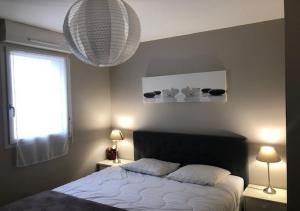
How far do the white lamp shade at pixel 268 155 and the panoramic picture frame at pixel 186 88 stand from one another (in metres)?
0.74

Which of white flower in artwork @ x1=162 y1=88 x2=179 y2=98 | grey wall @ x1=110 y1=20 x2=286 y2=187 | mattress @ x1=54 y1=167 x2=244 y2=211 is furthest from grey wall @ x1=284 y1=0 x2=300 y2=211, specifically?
white flower in artwork @ x1=162 y1=88 x2=179 y2=98

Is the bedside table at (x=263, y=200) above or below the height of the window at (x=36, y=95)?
below

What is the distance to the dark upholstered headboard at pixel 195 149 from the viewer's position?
2896 mm

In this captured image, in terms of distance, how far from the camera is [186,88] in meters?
3.31

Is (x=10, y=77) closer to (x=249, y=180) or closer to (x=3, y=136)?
(x=3, y=136)

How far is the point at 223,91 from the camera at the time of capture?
304 cm

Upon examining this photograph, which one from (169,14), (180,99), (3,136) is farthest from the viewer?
(180,99)

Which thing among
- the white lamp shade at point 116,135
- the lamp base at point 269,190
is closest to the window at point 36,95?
the white lamp shade at point 116,135

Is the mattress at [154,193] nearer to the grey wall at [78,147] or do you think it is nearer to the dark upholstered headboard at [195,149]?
the dark upholstered headboard at [195,149]

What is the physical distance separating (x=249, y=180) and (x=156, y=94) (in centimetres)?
161

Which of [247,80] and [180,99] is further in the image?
[180,99]

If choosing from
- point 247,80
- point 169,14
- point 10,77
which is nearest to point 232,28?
point 247,80

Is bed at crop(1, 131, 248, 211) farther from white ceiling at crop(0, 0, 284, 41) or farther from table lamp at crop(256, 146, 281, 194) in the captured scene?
white ceiling at crop(0, 0, 284, 41)

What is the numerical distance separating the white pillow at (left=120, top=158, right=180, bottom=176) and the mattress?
0.26ft
